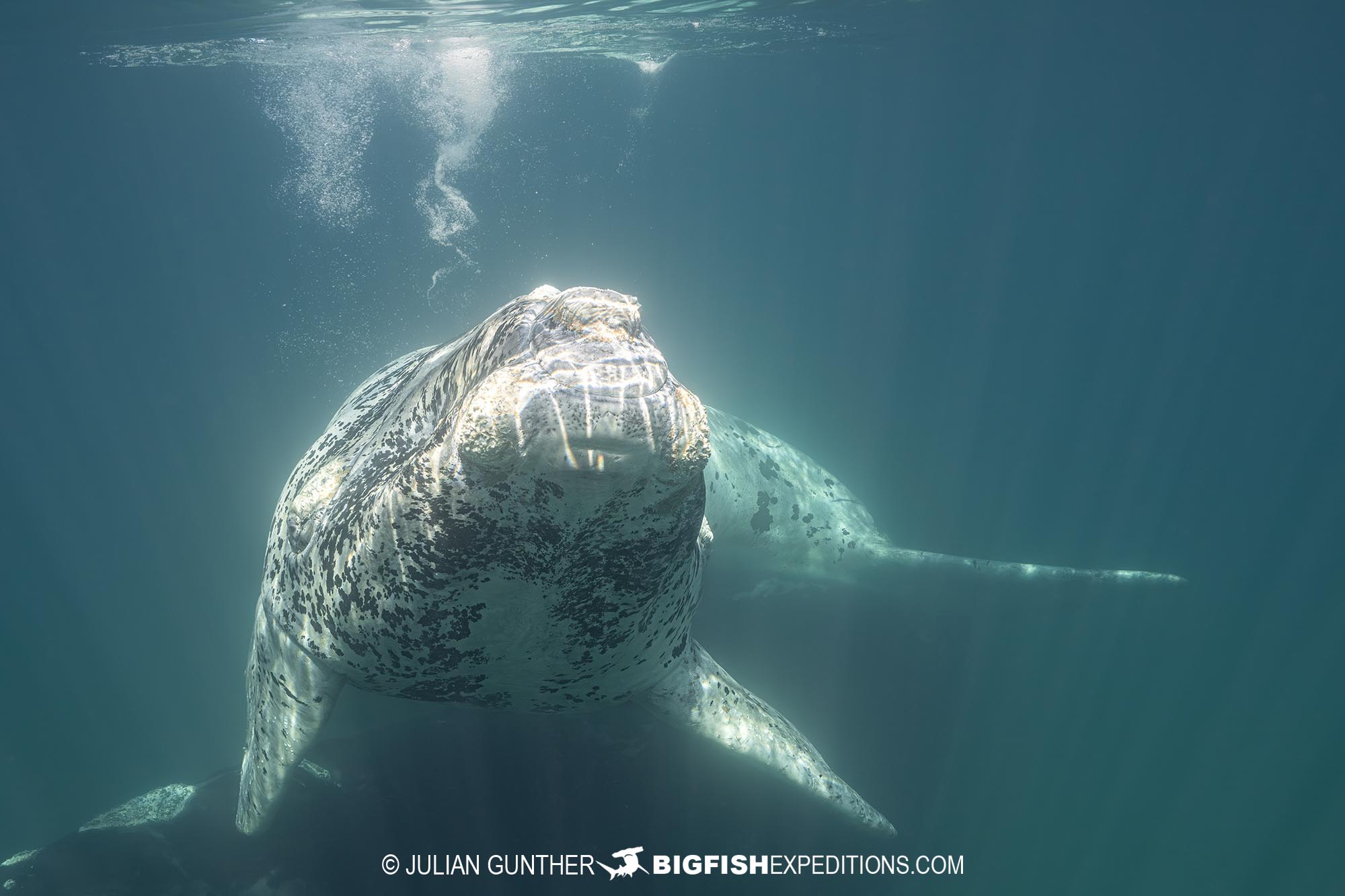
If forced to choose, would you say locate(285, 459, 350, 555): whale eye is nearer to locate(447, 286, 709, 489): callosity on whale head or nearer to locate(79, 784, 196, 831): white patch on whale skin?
locate(447, 286, 709, 489): callosity on whale head

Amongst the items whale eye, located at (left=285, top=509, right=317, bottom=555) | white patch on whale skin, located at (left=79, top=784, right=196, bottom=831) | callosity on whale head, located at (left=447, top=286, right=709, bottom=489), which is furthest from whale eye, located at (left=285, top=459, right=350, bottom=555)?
white patch on whale skin, located at (left=79, top=784, right=196, bottom=831)

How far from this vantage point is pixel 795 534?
794cm

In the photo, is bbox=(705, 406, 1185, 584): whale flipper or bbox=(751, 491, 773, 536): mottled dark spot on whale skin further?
bbox=(751, 491, 773, 536): mottled dark spot on whale skin

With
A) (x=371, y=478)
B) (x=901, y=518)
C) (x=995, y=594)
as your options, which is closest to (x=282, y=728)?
(x=371, y=478)

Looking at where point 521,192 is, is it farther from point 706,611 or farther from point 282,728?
point 282,728

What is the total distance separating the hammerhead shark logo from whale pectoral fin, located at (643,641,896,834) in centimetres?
230

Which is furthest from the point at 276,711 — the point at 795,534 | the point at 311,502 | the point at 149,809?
the point at 795,534

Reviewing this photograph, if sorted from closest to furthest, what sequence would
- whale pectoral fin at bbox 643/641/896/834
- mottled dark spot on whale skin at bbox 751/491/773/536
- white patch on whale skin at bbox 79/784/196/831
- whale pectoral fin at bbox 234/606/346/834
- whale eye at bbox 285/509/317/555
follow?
whale eye at bbox 285/509/317/555
whale pectoral fin at bbox 234/606/346/834
whale pectoral fin at bbox 643/641/896/834
white patch on whale skin at bbox 79/784/196/831
mottled dark spot on whale skin at bbox 751/491/773/536

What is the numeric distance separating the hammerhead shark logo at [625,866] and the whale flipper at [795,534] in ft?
9.48

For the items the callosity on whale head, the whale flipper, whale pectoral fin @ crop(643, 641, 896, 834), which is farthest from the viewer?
the whale flipper

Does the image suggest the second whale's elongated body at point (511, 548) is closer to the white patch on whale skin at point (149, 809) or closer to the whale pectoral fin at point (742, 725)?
the whale pectoral fin at point (742, 725)

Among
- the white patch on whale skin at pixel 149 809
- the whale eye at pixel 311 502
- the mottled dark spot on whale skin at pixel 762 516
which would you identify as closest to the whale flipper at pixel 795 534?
the mottled dark spot on whale skin at pixel 762 516

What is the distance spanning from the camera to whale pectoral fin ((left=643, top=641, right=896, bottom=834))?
13.8ft

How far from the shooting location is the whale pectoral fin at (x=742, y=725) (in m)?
4.20
